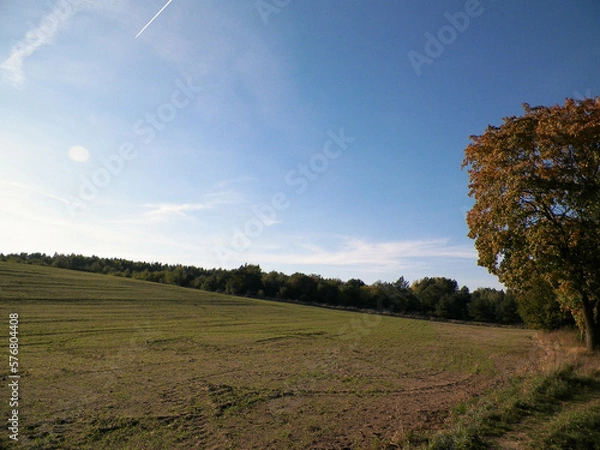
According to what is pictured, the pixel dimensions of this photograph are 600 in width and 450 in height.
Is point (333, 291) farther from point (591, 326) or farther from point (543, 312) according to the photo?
point (591, 326)

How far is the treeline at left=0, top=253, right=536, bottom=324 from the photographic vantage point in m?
91.1

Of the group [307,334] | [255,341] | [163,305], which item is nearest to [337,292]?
[163,305]

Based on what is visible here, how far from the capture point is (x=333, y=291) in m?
110

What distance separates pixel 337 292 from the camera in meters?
110

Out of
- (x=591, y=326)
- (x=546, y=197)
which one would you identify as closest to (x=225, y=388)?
(x=546, y=197)

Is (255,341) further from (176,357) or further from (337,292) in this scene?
(337,292)

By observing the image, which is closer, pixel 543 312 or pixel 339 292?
pixel 543 312

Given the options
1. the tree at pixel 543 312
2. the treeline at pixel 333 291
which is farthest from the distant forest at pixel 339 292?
the tree at pixel 543 312

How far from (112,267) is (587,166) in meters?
141

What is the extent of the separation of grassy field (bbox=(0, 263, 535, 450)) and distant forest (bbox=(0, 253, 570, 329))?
68.0 metres

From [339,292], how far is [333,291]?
1892 mm

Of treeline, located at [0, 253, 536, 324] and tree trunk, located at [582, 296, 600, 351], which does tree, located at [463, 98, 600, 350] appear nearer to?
tree trunk, located at [582, 296, 600, 351]

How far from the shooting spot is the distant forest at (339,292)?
8925 centimetres

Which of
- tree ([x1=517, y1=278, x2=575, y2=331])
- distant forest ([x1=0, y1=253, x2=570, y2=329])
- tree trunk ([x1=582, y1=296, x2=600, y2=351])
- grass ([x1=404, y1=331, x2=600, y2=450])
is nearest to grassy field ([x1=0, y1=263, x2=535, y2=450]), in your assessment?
grass ([x1=404, y1=331, x2=600, y2=450])
